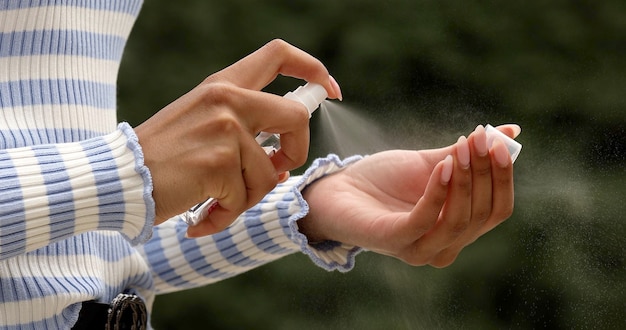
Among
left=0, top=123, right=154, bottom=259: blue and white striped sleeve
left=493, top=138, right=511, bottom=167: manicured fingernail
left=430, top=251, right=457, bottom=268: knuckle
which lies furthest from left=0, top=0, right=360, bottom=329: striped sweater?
left=493, top=138, right=511, bottom=167: manicured fingernail

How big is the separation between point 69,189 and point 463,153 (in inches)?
10.0

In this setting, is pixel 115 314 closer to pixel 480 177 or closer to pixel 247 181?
pixel 247 181

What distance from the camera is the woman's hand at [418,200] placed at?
626 millimetres

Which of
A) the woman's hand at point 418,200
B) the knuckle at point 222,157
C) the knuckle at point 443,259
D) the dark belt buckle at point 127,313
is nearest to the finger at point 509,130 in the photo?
the woman's hand at point 418,200

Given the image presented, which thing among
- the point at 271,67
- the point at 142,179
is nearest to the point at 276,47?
the point at 271,67

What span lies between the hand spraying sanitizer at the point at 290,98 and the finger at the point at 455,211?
11 centimetres

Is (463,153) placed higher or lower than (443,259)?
higher

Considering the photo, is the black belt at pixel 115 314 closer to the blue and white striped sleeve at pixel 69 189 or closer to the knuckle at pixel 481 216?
the blue and white striped sleeve at pixel 69 189

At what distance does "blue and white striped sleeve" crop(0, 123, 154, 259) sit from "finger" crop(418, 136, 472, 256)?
0.20m

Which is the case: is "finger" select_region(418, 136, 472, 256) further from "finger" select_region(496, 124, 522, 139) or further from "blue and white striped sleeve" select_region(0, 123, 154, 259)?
"blue and white striped sleeve" select_region(0, 123, 154, 259)

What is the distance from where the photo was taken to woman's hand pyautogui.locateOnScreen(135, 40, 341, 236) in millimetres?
593

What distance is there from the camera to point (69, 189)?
0.59 meters

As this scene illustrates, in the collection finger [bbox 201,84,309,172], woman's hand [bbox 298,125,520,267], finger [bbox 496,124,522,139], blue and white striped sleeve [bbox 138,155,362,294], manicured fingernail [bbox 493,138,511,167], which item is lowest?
blue and white striped sleeve [bbox 138,155,362,294]

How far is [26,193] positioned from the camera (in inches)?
22.9
